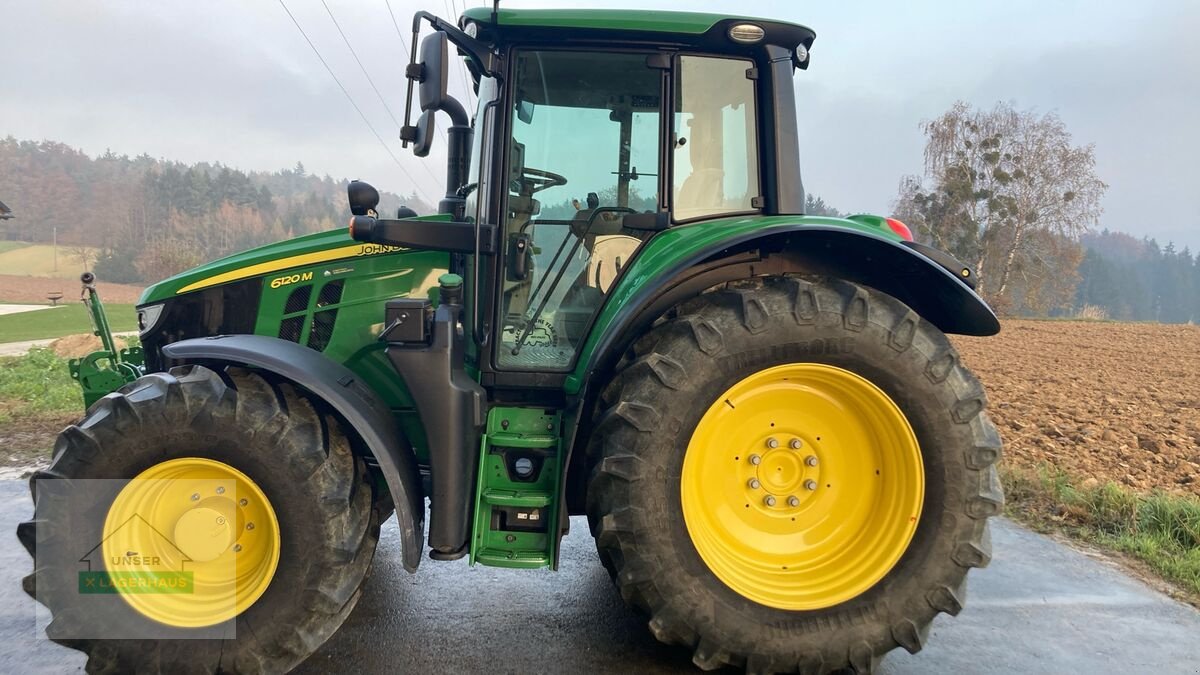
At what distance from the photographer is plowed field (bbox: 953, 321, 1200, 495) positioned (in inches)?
208

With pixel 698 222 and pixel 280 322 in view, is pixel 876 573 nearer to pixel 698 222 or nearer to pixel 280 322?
pixel 698 222

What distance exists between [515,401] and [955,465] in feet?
5.34

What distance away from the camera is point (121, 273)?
147ft

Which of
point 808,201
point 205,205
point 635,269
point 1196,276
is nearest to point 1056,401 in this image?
point 808,201

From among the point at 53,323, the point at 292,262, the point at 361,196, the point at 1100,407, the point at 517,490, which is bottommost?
the point at 1100,407

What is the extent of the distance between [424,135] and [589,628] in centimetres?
204

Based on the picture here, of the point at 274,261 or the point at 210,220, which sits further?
the point at 210,220

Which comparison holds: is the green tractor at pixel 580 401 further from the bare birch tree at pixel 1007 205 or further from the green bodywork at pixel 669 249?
the bare birch tree at pixel 1007 205

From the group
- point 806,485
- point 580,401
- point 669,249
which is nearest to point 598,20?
point 669,249

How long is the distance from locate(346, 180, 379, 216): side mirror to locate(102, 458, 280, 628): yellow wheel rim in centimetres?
106

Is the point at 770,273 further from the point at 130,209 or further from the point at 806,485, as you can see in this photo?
the point at 130,209

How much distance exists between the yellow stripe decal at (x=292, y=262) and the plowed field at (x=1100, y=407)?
5133 millimetres

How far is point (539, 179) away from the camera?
8.71ft

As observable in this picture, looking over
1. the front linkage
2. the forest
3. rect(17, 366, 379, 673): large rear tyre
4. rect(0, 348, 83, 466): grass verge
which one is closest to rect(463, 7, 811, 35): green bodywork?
rect(17, 366, 379, 673): large rear tyre
